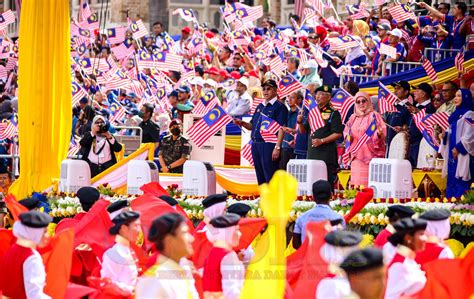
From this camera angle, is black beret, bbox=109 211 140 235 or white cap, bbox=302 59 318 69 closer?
black beret, bbox=109 211 140 235

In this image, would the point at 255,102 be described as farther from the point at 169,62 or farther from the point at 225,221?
the point at 225,221

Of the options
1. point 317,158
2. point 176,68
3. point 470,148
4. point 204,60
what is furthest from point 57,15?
point 204,60

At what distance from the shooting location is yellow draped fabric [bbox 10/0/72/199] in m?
17.0

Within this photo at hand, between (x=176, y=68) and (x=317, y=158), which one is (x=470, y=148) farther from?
(x=176, y=68)

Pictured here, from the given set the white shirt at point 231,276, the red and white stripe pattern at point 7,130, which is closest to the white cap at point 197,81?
the red and white stripe pattern at point 7,130

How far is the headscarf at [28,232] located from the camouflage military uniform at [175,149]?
8.89 metres

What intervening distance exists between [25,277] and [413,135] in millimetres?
7708

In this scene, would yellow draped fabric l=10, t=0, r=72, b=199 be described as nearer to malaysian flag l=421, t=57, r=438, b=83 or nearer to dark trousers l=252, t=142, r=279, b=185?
dark trousers l=252, t=142, r=279, b=185

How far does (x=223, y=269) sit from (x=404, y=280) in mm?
1532

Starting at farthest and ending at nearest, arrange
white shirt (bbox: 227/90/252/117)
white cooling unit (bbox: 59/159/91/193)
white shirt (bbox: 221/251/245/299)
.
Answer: white shirt (bbox: 227/90/252/117)
white cooling unit (bbox: 59/159/91/193)
white shirt (bbox: 221/251/245/299)

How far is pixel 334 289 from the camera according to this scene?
27.4ft

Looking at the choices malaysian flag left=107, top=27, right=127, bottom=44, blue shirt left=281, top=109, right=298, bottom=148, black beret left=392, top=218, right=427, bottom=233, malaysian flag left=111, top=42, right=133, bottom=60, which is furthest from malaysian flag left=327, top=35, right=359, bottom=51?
black beret left=392, top=218, right=427, bottom=233

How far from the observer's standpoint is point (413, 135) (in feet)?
54.5

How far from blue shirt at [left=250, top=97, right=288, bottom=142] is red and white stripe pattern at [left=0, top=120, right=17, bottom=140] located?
5950mm
